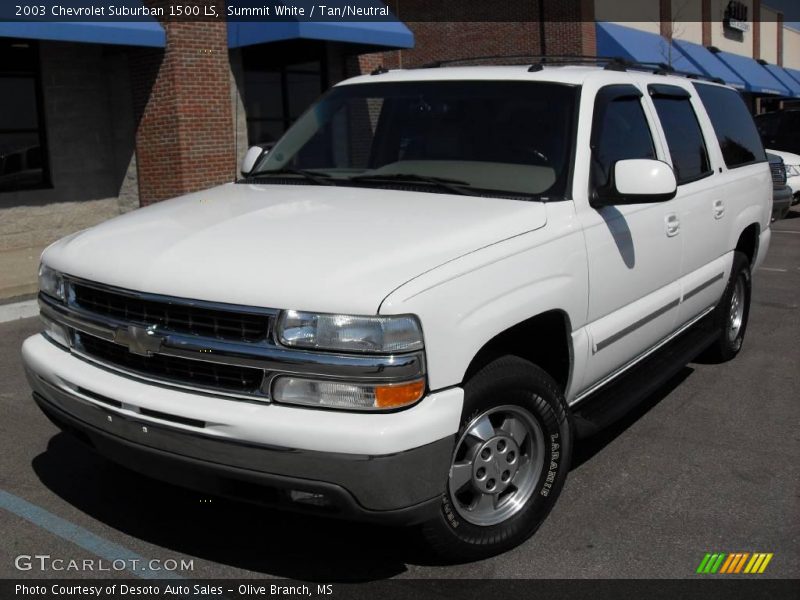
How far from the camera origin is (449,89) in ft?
15.3

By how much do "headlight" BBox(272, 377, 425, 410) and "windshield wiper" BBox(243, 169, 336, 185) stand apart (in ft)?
5.20

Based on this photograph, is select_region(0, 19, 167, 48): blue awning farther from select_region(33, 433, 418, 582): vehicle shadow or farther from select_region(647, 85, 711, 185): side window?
select_region(647, 85, 711, 185): side window

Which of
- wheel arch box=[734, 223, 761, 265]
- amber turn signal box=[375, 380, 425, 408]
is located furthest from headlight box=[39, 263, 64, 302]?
wheel arch box=[734, 223, 761, 265]

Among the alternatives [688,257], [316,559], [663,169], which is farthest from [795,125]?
[316,559]

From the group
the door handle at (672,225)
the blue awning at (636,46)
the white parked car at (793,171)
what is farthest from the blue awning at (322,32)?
the blue awning at (636,46)

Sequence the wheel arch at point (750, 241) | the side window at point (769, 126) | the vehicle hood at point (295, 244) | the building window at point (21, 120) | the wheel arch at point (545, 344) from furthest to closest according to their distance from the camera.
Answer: the side window at point (769, 126)
the building window at point (21, 120)
the wheel arch at point (750, 241)
the wheel arch at point (545, 344)
the vehicle hood at point (295, 244)

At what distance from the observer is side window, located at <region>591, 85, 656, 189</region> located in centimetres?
429

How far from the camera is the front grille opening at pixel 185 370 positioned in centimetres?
311

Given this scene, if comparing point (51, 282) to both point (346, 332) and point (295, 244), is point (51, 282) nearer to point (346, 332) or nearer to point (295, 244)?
point (295, 244)

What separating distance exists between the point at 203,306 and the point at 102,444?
2.52 feet

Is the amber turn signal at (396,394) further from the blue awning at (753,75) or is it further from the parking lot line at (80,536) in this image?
the blue awning at (753,75)

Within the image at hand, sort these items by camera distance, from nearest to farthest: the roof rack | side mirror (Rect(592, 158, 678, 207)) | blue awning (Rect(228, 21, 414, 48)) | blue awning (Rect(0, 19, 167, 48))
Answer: side mirror (Rect(592, 158, 678, 207)), the roof rack, blue awning (Rect(0, 19, 167, 48)), blue awning (Rect(228, 21, 414, 48))

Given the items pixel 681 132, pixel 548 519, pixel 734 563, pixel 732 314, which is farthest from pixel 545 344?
pixel 732 314

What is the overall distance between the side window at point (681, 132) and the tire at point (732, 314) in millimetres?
978
